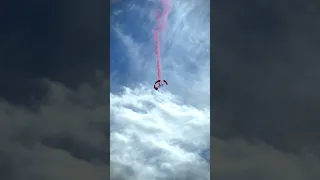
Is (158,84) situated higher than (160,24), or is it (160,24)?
(160,24)

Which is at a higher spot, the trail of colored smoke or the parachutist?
the trail of colored smoke

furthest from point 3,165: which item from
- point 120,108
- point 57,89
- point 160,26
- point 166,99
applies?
point 160,26

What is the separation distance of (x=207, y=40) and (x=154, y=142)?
3.20ft

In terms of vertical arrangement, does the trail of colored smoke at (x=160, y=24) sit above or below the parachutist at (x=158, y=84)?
above

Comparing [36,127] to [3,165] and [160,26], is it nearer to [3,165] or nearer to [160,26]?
[3,165]

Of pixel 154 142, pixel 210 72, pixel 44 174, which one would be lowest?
pixel 44 174

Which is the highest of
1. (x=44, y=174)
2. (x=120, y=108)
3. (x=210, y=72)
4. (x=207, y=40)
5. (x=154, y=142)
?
(x=207, y=40)

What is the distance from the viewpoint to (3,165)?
3783 mm

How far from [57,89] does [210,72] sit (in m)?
1.26

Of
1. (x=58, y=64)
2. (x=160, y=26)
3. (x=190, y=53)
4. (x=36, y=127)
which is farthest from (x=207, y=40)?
(x=36, y=127)

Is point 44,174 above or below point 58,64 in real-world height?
below

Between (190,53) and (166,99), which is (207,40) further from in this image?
(166,99)

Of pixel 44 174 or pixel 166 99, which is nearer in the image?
pixel 44 174

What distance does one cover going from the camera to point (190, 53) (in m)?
4.03
